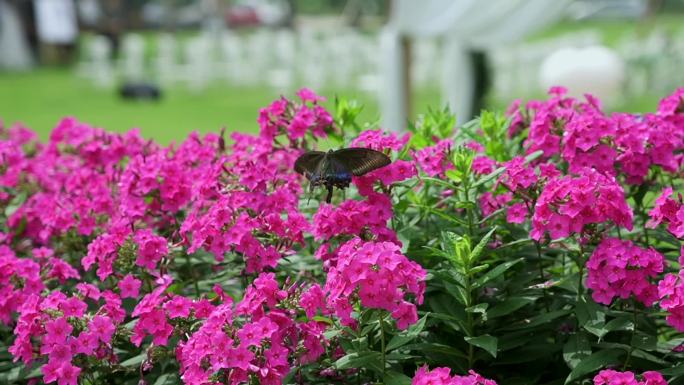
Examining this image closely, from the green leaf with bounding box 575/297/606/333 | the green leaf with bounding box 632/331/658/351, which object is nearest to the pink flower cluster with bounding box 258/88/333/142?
the green leaf with bounding box 575/297/606/333

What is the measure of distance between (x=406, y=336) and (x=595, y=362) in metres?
0.40

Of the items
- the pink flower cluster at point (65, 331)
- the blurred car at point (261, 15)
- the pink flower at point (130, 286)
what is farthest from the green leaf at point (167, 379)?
the blurred car at point (261, 15)

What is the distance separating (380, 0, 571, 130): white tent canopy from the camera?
7.39 meters

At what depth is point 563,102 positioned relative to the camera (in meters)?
2.85

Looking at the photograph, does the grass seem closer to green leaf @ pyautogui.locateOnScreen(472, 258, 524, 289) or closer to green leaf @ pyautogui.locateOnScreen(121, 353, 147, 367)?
green leaf @ pyautogui.locateOnScreen(121, 353, 147, 367)

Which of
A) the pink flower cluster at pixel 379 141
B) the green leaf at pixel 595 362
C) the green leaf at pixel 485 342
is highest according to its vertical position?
the pink flower cluster at pixel 379 141

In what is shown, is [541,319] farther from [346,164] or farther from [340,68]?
[340,68]

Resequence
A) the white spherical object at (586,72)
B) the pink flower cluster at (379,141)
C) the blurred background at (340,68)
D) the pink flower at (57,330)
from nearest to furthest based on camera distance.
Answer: the pink flower at (57,330)
the pink flower cluster at (379,141)
the blurred background at (340,68)
the white spherical object at (586,72)

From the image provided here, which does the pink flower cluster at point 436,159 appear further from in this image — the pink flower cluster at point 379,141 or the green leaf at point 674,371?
the green leaf at point 674,371

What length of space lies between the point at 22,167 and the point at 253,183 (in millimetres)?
1262

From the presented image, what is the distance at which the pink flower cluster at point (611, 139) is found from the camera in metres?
2.48

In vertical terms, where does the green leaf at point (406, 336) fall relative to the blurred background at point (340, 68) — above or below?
above

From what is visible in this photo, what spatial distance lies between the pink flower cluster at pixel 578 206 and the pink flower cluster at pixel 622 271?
6cm

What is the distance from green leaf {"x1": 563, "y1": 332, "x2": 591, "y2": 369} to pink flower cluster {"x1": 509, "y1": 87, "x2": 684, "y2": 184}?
40 cm
